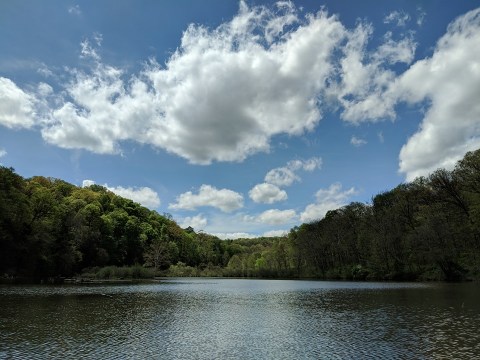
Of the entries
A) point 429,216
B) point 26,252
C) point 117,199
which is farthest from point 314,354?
point 117,199

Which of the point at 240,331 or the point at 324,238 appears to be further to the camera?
the point at 324,238

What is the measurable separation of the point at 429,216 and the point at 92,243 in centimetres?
8275

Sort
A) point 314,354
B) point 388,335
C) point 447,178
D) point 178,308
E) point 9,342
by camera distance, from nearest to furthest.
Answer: point 314,354 < point 9,342 < point 388,335 < point 178,308 < point 447,178

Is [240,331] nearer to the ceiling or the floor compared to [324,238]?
nearer to the floor

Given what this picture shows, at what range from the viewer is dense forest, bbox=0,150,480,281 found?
233ft

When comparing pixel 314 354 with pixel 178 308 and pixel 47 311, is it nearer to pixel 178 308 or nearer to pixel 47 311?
pixel 178 308

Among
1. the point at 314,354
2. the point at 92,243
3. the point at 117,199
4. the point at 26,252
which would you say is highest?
the point at 117,199

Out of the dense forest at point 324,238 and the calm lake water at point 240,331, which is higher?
the dense forest at point 324,238

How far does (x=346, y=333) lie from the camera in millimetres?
22250

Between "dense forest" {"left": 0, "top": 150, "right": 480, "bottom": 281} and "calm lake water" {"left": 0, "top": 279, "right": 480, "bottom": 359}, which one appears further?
"dense forest" {"left": 0, "top": 150, "right": 480, "bottom": 281}

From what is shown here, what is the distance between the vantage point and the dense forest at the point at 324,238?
233 feet

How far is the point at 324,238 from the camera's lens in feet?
355

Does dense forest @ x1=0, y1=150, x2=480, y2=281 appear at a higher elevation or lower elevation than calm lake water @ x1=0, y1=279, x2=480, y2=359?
higher

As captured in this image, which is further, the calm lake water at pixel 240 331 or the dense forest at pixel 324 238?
the dense forest at pixel 324 238
